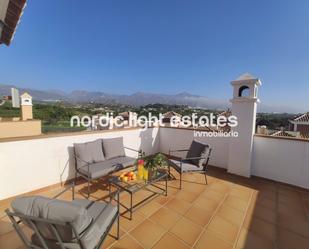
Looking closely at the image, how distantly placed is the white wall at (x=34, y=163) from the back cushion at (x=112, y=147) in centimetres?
36

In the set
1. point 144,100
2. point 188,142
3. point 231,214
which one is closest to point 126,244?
point 231,214

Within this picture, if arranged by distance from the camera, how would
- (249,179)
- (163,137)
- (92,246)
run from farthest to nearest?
1. (163,137)
2. (249,179)
3. (92,246)

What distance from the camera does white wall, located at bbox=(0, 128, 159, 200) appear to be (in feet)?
7.63

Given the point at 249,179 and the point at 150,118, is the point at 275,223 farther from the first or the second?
the point at 150,118

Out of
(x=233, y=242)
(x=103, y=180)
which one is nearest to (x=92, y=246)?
(x=233, y=242)

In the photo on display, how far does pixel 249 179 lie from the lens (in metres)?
3.36

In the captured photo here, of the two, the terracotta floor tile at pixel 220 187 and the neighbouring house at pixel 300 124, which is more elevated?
the neighbouring house at pixel 300 124

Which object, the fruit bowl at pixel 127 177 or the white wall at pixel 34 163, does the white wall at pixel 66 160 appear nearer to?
the white wall at pixel 34 163

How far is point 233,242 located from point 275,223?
2.61ft

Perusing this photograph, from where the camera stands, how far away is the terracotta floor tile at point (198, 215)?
2025mm

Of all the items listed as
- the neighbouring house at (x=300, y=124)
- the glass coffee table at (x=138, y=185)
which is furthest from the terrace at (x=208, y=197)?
the neighbouring house at (x=300, y=124)

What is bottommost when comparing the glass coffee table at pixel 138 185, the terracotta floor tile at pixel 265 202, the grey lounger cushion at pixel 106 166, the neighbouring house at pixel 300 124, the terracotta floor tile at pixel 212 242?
the terracotta floor tile at pixel 265 202

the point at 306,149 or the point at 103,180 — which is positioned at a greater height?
the point at 306,149

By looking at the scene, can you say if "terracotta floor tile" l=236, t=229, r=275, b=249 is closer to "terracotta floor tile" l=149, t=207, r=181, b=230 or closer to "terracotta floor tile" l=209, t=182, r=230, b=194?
"terracotta floor tile" l=149, t=207, r=181, b=230
